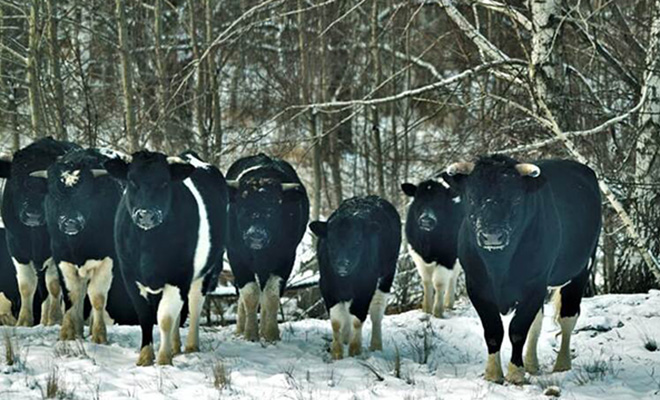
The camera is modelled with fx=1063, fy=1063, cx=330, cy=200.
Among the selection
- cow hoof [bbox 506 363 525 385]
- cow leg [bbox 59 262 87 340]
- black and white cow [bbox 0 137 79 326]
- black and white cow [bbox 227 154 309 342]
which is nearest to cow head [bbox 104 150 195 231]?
cow leg [bbox 59 262 87 340]

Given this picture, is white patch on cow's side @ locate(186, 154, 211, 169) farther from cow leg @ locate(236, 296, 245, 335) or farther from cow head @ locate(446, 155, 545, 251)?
cow head @ locate(446, 155, 545, 251)

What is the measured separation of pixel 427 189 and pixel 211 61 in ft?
32.7

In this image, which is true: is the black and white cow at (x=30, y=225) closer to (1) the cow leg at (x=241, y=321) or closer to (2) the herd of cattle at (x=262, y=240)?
(2) the herd of cattle at (x=262, y=240)

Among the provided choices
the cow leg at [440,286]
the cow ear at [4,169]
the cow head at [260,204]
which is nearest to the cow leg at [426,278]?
the cow leg at [440,286]

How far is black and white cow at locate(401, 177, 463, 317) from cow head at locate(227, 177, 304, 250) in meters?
1.84

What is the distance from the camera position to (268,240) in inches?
436

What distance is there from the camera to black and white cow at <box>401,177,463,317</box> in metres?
12.6

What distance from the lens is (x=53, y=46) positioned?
18.0m

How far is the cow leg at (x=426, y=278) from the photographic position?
1295 centimetres

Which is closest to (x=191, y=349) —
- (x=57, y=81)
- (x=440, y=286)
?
(x=440, y=286)

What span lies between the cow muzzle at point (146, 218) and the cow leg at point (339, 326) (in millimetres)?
2293

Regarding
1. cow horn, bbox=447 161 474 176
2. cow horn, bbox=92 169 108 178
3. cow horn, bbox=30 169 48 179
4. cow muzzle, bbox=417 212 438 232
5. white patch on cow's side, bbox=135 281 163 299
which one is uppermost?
cow horn, bbox=30 169 48 179

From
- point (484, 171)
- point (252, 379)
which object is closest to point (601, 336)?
point (484, 171)

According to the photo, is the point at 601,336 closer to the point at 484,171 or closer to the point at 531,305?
the point at 531,305
